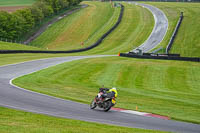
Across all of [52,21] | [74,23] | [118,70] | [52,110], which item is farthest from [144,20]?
[52,110]

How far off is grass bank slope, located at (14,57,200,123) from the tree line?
165 ft

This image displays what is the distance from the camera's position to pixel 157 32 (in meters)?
85.9

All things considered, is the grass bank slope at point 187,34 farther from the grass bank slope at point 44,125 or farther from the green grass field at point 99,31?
the grass bank slope at point 44,125

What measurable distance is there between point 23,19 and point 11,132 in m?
85.8

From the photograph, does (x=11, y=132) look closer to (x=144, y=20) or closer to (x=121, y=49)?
(x=121, y=49)

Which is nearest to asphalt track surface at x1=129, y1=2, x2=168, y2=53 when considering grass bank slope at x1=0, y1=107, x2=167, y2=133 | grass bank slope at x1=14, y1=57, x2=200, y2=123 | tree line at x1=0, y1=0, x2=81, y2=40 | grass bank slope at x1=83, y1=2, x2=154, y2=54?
grass bank slope at x1=83, y1=2, x2=154, y2=54

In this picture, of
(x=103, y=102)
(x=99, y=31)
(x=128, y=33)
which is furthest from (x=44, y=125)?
(x=99, y=31)

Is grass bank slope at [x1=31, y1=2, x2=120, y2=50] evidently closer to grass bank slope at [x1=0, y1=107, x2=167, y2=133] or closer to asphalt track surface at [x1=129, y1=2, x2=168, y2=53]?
asphalt track surface at [x1=129, y1=2, x2=168, y2=53]

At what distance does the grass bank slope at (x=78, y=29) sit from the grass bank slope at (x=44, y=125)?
63.5m

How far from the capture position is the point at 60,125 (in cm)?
1327

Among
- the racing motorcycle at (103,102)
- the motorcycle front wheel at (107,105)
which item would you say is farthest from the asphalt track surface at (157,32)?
the motorcycle front wheel at (107,105)

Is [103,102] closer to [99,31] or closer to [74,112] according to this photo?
[74,112]

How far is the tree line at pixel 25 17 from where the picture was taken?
89688mm

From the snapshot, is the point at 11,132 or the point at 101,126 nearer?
the point at 11,132
